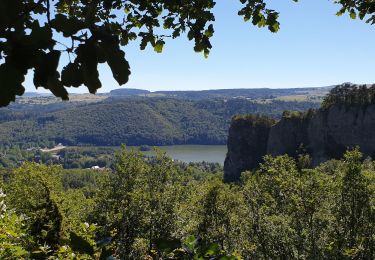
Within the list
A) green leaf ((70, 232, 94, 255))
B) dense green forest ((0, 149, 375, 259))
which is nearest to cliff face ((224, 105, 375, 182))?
dense green forest ((0, 149, 375, 259))

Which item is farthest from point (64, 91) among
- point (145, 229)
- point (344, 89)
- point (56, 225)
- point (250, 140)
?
point (250, 140)

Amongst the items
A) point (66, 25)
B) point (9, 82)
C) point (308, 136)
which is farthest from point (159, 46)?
point (308, 136)

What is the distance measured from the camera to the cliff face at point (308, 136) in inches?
4566

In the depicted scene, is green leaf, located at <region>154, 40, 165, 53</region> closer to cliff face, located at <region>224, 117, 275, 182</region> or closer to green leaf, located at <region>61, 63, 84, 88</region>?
green leaf, located at <region>61, 63, 84, 88</region>

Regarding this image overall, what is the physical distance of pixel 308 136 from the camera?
133m

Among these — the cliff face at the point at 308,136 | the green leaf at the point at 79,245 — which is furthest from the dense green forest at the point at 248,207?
the cliff face at the point at 308,136

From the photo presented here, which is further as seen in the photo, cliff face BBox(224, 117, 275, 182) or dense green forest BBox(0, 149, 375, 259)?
cliff face BBox(224, 117, 275, 182)

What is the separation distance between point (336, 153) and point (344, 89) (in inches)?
771

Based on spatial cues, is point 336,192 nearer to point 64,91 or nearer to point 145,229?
point 145,229

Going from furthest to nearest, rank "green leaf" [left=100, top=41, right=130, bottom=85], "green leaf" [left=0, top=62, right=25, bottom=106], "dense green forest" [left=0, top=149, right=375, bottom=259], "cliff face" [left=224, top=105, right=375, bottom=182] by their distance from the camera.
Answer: "cliff face" [left=224, top=105, right=375, bottom=182] < "dense green forest" [left=0, top=149, right=375, bottom=259] < "green leaf" [left=100, top=41, right=130, bottom=85] < "green leaf" [left=0, top=62, right=25, bottom=106]

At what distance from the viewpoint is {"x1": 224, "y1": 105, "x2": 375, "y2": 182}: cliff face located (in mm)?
115988

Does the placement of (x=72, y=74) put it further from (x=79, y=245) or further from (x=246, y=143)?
(x=246, y=143)

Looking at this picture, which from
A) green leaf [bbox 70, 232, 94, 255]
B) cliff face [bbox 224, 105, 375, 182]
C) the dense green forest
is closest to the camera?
green leaf [bbox 70, 232, 94, 255]

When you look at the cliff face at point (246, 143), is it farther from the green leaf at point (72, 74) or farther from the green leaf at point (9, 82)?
the green leaf at point (9, 82)
